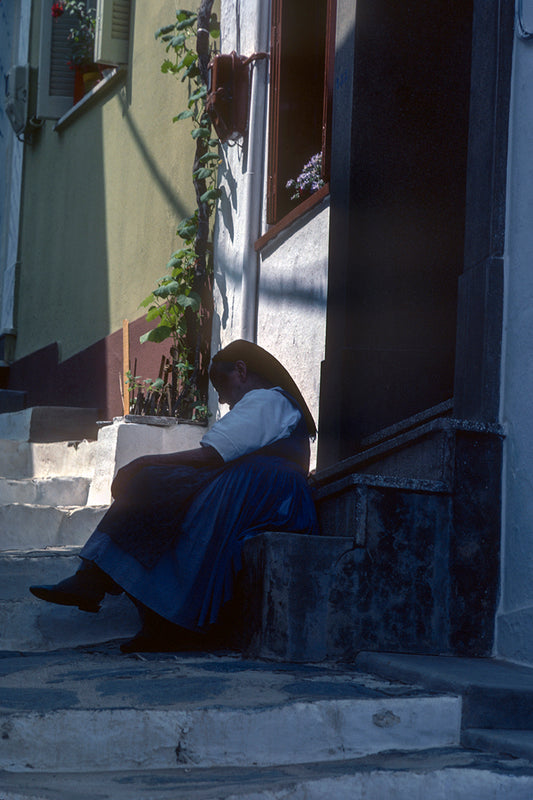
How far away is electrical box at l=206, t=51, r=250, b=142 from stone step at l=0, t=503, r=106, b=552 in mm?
2748

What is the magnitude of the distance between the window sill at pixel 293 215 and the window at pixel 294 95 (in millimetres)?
118

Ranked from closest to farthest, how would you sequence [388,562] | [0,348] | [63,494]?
[388,562] < [63,494] < [0,348]

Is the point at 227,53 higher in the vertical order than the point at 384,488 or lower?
higher

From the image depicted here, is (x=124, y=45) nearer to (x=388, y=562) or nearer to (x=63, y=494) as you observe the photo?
(x=63, y=494)

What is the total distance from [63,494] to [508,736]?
4.45m

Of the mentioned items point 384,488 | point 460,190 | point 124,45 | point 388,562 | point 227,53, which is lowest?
point 388,562

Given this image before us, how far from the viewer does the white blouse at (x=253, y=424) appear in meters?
4.26

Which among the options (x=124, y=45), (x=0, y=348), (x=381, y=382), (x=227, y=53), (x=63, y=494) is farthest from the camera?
(x=0, y=348)

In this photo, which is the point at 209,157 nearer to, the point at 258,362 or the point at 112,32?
the point at 112,32

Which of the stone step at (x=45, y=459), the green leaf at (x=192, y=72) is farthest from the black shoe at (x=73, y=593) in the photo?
the green leaf at (x=192, y=72)

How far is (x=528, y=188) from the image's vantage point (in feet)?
12.8

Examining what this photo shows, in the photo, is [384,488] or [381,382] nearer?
[384,488]

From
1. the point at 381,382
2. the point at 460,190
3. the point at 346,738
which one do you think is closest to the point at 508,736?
the point at 346,738

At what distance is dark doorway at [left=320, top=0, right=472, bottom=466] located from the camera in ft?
17.3
